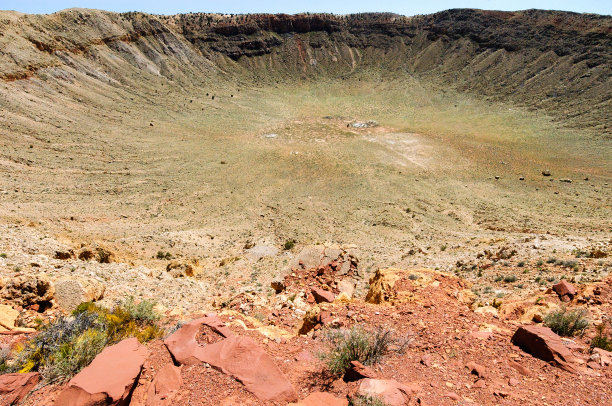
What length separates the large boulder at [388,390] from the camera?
4.85 metres

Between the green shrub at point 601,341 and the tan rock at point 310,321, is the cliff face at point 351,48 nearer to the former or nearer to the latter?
the tan rock at point 310,321

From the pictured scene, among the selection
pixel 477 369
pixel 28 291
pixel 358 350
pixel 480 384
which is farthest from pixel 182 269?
pixel 480 384

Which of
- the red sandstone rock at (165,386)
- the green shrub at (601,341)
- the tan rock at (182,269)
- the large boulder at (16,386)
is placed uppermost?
the green shrub at (601,341)

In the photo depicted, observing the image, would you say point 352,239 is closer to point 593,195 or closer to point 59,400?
point 59,400

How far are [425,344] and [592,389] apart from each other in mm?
2536

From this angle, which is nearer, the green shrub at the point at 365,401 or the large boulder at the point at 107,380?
the green shrub at the point at 365,401

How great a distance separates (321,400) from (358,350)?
1.25 meters

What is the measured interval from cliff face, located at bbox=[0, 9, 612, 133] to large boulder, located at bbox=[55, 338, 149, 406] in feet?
140

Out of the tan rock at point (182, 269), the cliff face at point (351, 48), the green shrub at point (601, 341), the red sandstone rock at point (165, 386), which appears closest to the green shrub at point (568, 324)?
the green shrub at point (601, 341)

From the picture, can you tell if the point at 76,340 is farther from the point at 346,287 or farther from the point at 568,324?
the point at 568,324

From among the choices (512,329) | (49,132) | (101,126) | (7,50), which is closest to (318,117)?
(101,126)

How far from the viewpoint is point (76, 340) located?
637 centimetres

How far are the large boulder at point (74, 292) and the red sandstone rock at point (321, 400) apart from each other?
7699 mm

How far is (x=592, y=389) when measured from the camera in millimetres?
5312
